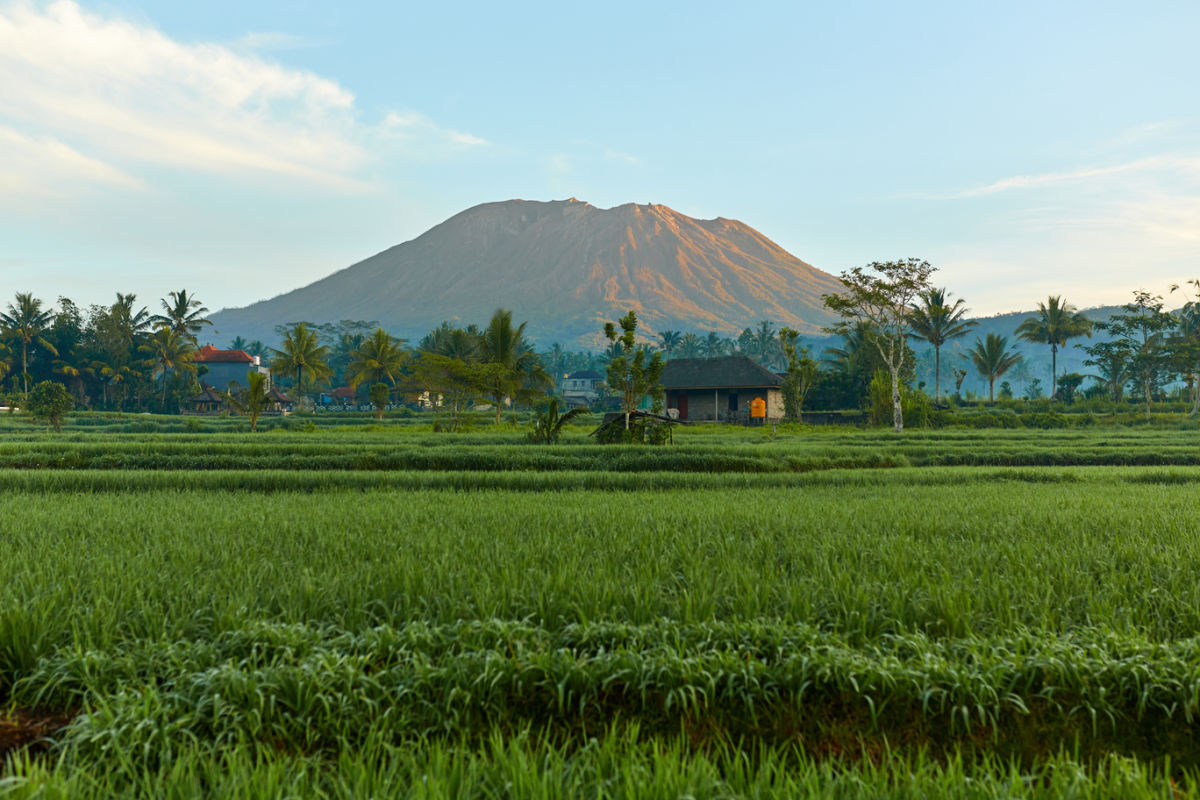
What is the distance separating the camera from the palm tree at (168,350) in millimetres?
50781

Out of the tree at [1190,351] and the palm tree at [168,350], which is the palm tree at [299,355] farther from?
the tree at [1190,351]

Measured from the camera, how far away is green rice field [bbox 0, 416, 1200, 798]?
241 cm

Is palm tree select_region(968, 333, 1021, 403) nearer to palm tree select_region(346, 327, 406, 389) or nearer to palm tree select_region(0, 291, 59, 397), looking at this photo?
palm tree select_region(346, 327, 406, 389)

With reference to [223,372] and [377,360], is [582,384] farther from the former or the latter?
[377,360]

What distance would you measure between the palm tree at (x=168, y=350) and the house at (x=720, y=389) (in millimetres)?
39389

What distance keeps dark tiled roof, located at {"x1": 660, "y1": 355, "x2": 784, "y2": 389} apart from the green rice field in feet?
99.1

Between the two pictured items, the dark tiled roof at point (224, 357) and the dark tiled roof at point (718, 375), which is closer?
the dark tiled roof at point (718, 375)

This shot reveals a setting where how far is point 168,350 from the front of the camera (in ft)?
169

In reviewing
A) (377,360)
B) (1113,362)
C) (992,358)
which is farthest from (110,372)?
(1113,362)

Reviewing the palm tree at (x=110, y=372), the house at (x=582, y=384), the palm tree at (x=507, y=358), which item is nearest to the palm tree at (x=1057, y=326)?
the palm tree at (x=507, y=358)

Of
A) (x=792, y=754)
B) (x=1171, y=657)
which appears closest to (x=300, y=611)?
(x=792, y=754)

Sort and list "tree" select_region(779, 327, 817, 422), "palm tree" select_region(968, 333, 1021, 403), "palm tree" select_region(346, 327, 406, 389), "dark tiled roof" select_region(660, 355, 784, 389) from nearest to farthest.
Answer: "tree" select_region(779, 327, 817, 422), "dark tiled roof" select_region(660, 355, 784, 389), "palm tree" select_region(346, 327, 406, 389), "palm tree" select_region(968, 333, 1021, 403)

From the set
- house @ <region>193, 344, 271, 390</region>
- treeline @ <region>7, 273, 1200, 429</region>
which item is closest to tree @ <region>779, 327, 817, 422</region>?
treeline @ <region>7, 273, 1200, 429</region>

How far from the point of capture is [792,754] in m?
2.95
